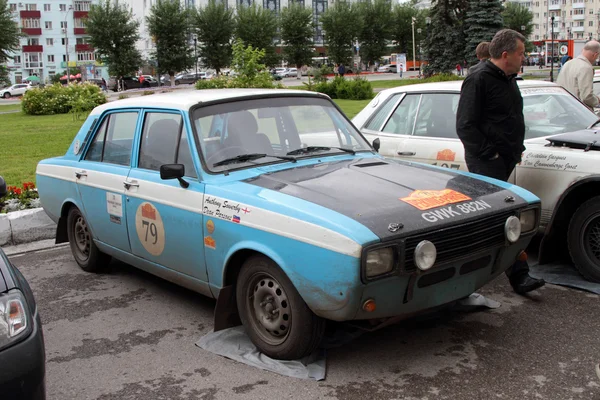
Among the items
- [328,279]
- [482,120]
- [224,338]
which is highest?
[482,120]

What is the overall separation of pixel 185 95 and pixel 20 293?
8.80 feet

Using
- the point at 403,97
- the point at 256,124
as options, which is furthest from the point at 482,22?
the point at 256,124

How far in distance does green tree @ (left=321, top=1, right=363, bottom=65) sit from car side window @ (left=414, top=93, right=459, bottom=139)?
68.0m

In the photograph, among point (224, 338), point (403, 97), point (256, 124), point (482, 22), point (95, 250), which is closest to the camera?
point (224, 338)

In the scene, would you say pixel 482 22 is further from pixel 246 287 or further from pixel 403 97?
pixel 246 287

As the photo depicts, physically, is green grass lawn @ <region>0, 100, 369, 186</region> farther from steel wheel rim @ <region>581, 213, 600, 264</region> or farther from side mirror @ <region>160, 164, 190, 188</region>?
Result: steel wheel rim @ <region>581, 213, 600, 264</region>

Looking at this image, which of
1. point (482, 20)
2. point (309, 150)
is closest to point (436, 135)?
point (309, 150)

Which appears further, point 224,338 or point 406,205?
point 224,338

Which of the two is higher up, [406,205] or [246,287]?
[406,205]

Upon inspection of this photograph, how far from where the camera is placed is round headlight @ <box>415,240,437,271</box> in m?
3.81

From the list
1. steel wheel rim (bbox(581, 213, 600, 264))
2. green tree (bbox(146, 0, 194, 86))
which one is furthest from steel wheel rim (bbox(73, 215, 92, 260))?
green tree (bbox(146, 0, 194, 86))

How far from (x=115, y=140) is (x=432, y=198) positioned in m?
3.05

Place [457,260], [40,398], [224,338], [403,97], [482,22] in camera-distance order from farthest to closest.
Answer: [482,22], [403,97], [224,338], [457,260], [40,398]

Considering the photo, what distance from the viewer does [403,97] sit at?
7.48m
